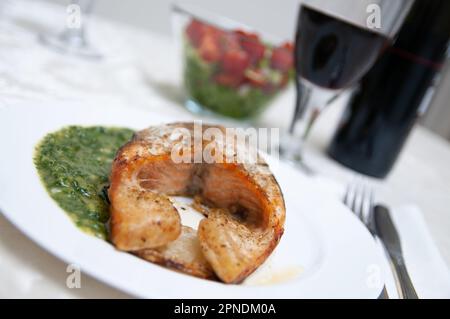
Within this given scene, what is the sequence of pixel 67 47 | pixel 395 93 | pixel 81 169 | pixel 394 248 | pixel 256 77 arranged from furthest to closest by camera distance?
pixel 67 47
pixel 256 77
pixel 395 93
pixel 394 248
pixel 81 169

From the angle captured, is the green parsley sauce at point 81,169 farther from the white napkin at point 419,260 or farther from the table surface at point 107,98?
the white napkin at point 419,260

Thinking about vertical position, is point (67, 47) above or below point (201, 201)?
below

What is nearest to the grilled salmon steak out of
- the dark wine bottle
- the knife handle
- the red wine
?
the knife handle

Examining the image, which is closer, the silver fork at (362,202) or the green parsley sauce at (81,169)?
the green parsley sauce at (81,169)

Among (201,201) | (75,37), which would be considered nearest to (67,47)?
(75,37)

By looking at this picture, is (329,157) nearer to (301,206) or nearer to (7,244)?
(301,206)

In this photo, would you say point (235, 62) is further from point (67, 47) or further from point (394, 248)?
point (394, 248)

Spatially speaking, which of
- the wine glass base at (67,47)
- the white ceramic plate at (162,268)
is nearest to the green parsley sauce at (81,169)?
the white ceramic plate at (162,268)
